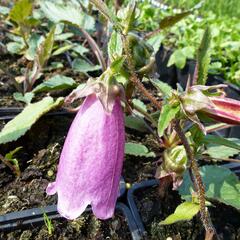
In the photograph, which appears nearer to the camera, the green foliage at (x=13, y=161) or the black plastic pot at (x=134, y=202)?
the black plastic pot at (x=134, y=202)

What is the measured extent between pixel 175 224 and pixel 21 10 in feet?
3.63

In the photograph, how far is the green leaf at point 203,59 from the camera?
1188 millimetres

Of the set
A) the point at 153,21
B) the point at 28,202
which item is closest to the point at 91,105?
the point at 28,202

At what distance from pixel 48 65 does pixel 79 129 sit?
1.31m

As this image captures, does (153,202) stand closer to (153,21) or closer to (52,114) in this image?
→ (52,114)

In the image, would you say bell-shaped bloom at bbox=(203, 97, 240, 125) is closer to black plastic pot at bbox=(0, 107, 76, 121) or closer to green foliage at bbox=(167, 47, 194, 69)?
black plastic pot at bbox=(0, 107, 76, 121)

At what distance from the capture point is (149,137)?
1.51 m


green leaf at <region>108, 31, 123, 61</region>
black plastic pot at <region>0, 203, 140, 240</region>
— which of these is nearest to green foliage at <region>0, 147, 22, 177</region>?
black plastic pot at <region>0, 203, 140, 240</region>

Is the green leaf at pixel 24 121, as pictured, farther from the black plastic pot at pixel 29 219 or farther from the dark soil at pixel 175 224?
the dark soil at pixel 175 224

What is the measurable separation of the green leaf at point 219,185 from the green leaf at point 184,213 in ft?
0.46

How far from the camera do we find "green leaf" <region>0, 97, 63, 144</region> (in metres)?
1.24

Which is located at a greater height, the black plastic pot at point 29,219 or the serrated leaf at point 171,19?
the serrated leaf at point 171,19

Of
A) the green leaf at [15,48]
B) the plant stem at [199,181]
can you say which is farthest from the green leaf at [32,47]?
the plant stem at [199,181]

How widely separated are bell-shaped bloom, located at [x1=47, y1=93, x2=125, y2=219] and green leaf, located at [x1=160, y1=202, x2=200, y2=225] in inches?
6.8
